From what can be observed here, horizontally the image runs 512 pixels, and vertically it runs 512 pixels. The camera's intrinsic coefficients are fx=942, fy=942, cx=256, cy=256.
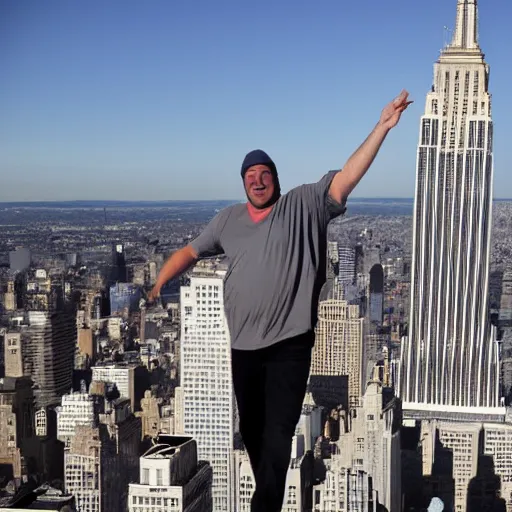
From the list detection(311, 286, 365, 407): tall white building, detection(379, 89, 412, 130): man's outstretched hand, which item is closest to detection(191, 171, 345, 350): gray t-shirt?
detection(379, 89, 412, 130): man's outstretched hand

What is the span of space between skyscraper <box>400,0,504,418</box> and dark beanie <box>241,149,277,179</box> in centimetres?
700

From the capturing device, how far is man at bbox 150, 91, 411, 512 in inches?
51.6

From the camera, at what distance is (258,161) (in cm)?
133

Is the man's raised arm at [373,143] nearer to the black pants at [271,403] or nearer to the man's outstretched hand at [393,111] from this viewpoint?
the man's outstretched hand at [393,111]

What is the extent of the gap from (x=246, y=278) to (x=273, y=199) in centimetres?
12

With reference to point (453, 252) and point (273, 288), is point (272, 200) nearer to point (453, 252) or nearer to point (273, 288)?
point (273, 288)

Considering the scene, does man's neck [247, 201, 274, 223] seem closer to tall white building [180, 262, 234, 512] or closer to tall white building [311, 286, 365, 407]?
tall white building [180, 262, 234, 512]

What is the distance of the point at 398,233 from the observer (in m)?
7.29

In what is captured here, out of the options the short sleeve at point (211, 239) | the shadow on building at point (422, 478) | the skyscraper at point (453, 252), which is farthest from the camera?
the skyscraper at point (453, 252)

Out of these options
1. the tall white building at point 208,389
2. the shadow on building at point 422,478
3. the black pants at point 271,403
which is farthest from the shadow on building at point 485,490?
the black pants at point 271,403

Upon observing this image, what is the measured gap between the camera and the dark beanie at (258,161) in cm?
133

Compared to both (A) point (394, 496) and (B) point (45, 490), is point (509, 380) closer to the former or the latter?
(A) point (394, 496)

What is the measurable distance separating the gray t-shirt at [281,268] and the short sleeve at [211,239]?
47 mm

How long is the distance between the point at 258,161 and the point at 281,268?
0.51 ft
